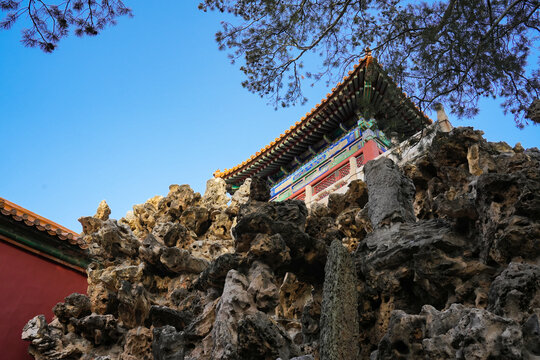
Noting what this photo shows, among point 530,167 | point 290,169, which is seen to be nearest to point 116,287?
point 530,167

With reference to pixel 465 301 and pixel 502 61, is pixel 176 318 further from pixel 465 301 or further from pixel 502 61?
pixel 502 61

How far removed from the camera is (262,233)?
4707 mm

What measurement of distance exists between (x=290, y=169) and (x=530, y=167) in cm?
1435

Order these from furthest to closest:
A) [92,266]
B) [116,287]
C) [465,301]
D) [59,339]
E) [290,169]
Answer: [290,169]
[92,266]
[116,287]
[59,339]
[465,301]

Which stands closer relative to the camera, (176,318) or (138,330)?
(176,318)

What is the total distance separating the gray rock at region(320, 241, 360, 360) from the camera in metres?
3.09

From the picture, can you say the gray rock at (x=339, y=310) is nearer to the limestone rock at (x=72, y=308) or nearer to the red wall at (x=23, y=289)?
the limestone rock at (x=72, y=308)

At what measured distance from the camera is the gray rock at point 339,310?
3094 millimetres

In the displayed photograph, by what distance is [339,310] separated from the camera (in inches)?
130

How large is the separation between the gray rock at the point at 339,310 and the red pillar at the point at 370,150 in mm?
9807

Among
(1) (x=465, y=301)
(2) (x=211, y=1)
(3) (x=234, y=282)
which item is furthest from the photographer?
(2) (x=211, y=1)

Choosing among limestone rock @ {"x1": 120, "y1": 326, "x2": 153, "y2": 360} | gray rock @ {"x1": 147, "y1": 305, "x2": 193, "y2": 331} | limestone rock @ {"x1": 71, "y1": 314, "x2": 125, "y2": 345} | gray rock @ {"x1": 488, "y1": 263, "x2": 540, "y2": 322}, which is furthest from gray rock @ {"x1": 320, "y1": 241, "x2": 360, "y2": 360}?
limestone rock @ {"x1": 71, "y1": 314, "x2": 125, "y2": 345}

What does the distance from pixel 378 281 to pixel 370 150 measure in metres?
10.0

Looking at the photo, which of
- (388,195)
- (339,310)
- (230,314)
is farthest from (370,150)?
(339,310)
